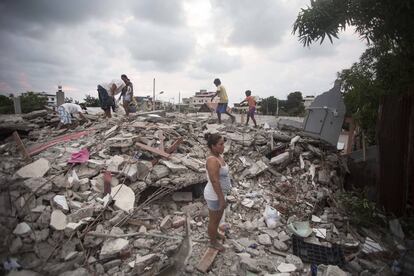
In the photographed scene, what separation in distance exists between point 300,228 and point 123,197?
117 inches

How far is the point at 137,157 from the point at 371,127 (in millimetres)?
5656

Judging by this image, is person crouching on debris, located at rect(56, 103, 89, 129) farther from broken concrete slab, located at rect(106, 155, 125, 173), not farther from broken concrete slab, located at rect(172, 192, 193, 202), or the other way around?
broken concrete slab, located at rect(172, 192, 193, 202)

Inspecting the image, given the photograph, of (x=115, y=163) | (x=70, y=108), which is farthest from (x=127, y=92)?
(x=115, y=163)

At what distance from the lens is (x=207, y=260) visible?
11.1 ft

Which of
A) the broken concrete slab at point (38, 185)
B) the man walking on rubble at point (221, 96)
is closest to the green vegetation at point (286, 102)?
the man walking on rubble at point (221, 96)

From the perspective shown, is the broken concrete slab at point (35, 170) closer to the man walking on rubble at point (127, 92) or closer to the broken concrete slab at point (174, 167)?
the broken concrete slab at point (174, 167)

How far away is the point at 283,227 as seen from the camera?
14.5 feet

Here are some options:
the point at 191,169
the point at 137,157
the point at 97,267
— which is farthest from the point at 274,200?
the point at 97,267

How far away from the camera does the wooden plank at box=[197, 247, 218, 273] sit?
10.8 ft

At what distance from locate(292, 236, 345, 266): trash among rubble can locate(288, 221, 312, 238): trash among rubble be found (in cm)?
16

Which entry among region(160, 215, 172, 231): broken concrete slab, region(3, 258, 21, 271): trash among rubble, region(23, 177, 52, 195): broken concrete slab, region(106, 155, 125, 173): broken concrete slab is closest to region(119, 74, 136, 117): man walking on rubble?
region(106, 155, 125, 173): broken concrete slab

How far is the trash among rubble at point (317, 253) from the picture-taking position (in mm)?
3680

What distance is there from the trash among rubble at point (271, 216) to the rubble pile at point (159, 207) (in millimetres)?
21

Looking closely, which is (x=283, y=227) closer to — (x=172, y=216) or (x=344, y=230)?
(x=344, y=230)
